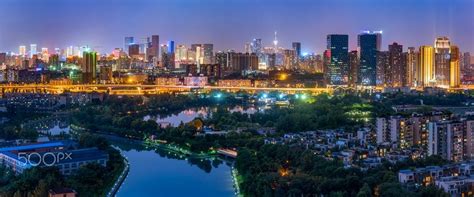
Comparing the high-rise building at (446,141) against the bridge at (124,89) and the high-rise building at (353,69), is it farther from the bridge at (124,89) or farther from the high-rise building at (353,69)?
the high-rise building at (353,69)

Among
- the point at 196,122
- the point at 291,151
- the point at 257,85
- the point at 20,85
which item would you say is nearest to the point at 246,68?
the point at 257,85

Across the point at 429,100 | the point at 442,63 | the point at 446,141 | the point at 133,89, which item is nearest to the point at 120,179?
the point at 446,141

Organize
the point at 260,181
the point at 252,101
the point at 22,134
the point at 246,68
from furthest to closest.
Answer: the point at 246,68 → the point at 252,101 → the point at 22,134 → the point at 260,181

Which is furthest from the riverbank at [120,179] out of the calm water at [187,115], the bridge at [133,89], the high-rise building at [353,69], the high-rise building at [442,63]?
the high-rise building at [442,63]

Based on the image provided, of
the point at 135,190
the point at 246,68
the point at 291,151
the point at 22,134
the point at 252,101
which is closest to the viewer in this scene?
the point at 135,190

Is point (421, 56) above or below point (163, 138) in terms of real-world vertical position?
above

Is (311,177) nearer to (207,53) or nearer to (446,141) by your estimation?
(446,141)

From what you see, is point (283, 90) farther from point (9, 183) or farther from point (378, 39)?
point (9, 183)

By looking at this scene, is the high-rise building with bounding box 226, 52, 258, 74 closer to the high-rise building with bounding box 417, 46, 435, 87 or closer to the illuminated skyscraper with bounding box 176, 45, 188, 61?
the illuminated skyscraper with bounding box 176, 45, 188, 61
